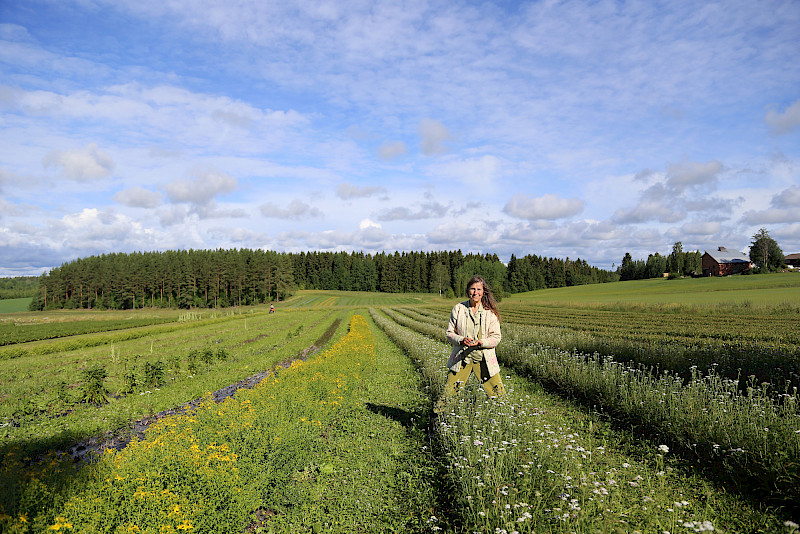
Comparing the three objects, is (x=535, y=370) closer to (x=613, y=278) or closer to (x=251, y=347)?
(x=251, y=347)

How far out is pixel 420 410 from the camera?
901 cm

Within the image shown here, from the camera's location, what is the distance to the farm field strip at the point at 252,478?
3822mm

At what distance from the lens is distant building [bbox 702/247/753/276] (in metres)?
87.7

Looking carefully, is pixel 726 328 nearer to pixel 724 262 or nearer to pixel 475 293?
pixel 475 293

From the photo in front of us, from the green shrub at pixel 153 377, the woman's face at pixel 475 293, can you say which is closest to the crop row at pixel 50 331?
the green shrub at pixel 153 377

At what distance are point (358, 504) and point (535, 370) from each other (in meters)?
7.84

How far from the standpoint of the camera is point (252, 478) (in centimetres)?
514

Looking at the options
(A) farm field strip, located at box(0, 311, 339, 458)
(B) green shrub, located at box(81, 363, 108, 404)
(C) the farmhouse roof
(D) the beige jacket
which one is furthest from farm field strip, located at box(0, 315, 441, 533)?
(C) the farmhouse roof

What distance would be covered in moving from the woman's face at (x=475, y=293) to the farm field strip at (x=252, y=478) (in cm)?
267

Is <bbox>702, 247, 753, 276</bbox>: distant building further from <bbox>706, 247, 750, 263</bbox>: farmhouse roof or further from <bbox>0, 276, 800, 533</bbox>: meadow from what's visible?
<bbox>0, 276, 800, 533</bbox>: meadow

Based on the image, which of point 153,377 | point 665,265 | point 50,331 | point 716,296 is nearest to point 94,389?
point 153,377

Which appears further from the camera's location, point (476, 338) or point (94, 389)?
point (94, 389)

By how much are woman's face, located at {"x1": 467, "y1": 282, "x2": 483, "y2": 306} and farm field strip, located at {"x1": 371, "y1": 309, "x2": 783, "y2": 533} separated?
1.60m

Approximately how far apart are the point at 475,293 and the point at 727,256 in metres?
120
